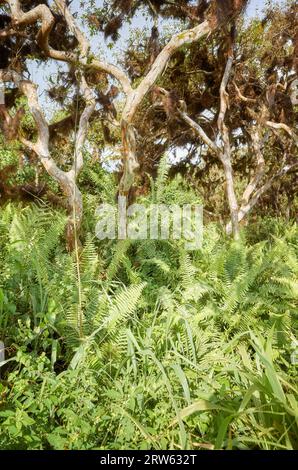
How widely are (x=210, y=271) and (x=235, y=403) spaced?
2240 mm

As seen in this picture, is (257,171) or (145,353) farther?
(257,171)

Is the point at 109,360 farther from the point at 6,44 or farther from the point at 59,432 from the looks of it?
the point at 6,44

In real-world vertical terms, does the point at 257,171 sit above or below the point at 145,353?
above

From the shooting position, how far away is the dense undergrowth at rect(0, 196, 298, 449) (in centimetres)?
195

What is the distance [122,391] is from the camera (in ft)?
7.49

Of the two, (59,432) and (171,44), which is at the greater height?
(171,44)

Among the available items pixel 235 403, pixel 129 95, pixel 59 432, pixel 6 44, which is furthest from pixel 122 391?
pixel 6 44

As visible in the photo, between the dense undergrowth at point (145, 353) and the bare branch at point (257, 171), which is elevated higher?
the bare branch at point (257, 171)

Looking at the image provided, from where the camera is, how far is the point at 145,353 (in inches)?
98.5

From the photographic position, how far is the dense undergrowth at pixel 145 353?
1.95m

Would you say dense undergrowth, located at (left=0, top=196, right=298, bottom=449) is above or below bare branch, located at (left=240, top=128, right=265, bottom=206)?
below

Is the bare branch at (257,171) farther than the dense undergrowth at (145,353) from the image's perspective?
Yes

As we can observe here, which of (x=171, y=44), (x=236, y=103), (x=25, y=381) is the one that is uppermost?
(x=236, y=103)

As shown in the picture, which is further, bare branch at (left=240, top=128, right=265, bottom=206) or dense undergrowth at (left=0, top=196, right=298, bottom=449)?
bare branch at (left=240, top=128, right=265, bottom=206)
